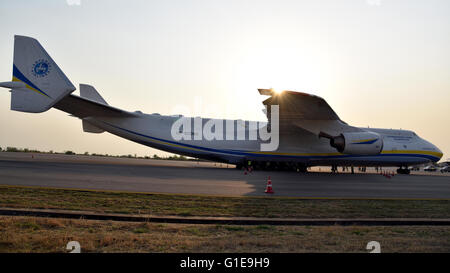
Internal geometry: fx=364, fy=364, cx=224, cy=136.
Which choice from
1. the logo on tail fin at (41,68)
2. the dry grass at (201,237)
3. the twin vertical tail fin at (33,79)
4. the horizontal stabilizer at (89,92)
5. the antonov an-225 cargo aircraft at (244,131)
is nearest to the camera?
the dry grass at (201,237)

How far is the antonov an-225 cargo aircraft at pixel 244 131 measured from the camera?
55.1 feet

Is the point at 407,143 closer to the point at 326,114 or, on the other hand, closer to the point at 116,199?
the point at 326,114

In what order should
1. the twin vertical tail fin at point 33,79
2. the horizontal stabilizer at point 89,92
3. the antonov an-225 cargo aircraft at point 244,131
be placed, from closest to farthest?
the twin vertical tail fin at point 33,79, the antonov an-225 cargo aircraft at point 244,131, the horizontal stabilizer at point 89,92

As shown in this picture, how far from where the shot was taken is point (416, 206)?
347 inches

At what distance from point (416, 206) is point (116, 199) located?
709 centimetres

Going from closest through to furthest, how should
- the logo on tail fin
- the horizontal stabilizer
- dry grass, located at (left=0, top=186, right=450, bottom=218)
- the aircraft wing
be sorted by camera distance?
dry grass, located at (left=0, top=186, right=450, bottom=218)
the aircraft wing
the logo on tail fin
the horizontal stabilizer

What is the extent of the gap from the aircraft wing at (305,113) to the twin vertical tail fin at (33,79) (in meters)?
9.65

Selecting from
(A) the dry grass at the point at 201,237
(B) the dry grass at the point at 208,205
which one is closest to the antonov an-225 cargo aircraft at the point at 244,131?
(B) the dry grass at the point at 208,205

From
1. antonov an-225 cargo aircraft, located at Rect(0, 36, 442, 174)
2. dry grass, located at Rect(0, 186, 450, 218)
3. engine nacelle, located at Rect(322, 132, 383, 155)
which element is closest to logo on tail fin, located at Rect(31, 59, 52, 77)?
antonov an-225 cargo aircraft, located at Rect(0, 36, 442, 174)

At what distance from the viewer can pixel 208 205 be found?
7812 millimetres

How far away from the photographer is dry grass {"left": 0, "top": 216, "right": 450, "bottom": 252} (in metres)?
4.43

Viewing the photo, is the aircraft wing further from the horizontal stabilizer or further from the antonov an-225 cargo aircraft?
the horizontal stabilizer

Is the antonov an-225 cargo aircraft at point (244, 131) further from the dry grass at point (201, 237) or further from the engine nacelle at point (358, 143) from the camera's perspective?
the dry grass at point (201, 237)
